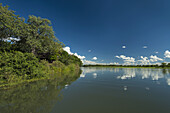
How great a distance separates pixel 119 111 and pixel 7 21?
752 inches

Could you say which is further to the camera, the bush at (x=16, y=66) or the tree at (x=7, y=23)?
the tree at (x=7, y=23)

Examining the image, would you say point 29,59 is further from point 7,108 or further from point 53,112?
point 53,112

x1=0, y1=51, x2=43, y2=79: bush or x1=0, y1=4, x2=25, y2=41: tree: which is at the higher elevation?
x1=0, y1=4, x2=25, y2=41: tree

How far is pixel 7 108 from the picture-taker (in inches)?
179

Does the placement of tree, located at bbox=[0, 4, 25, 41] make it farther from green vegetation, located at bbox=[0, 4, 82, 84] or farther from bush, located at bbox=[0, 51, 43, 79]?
bush, located at bbox=[0, 51, 43, 79]

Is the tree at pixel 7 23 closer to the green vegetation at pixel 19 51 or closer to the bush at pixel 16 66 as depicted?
the green vegetation at pixel 19 51

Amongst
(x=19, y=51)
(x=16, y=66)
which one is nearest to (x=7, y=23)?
(x=19, y=51)

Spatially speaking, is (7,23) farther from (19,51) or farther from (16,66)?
(16,66)

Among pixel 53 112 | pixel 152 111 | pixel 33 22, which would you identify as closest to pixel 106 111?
pixel 152 111

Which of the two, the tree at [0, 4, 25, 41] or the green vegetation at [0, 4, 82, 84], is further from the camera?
the tree at [0, 4, 25, 41]

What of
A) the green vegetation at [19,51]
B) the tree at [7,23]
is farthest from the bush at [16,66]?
the tree at [7,23]

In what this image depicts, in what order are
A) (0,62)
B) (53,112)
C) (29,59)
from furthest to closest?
(29,59), (0,62), (53,112)

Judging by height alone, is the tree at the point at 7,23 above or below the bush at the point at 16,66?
above

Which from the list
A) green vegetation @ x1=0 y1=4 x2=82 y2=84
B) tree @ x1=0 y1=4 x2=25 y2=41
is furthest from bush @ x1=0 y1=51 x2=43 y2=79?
tree @ x1=0 y1=4 x2=25 y2=41
